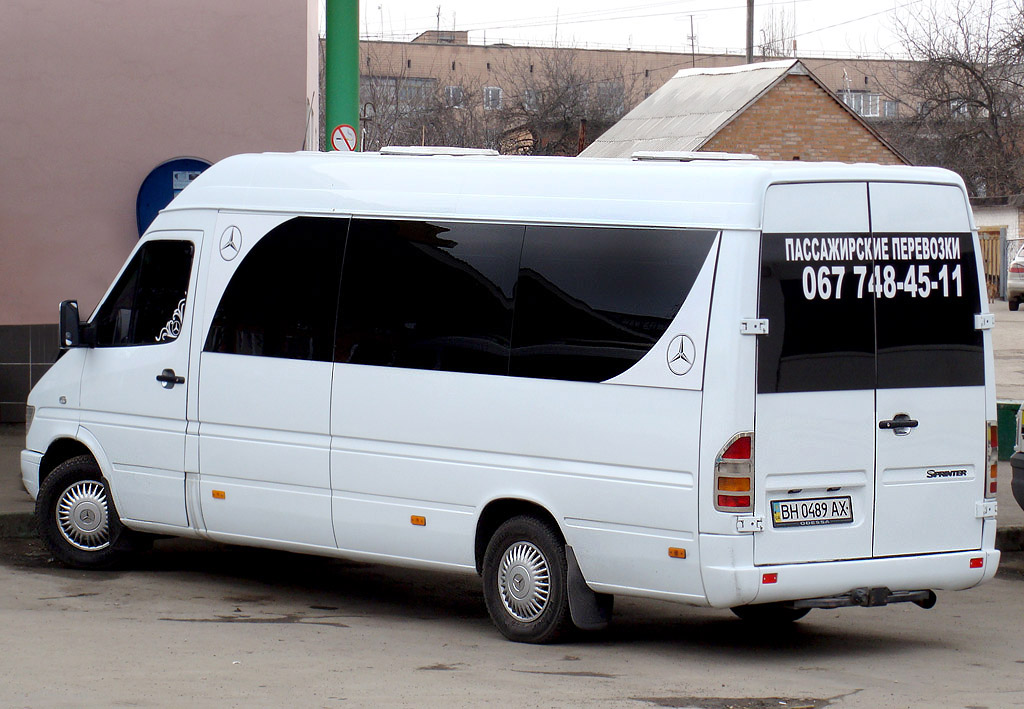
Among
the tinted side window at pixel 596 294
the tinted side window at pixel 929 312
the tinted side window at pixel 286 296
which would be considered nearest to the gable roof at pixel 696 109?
the tinted side window at pixel 286 296

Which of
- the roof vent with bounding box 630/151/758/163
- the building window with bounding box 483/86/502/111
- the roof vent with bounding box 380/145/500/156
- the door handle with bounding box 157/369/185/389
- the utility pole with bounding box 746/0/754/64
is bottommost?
the door handle with bounding box 157/369/185/389

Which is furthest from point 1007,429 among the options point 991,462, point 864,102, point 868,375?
point 864,102

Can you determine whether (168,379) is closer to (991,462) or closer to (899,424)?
(899,424)

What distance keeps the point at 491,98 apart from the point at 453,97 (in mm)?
14242

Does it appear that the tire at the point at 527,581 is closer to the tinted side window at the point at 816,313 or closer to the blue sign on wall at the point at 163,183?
the tinted side window at the point at 816,313

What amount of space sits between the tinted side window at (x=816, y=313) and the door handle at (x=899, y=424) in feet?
0.67

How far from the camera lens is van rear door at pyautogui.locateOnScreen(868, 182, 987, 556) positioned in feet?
25.0


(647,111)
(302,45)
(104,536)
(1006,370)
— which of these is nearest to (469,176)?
(104,536)

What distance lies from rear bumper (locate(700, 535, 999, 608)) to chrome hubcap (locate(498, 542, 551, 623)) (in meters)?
0.96

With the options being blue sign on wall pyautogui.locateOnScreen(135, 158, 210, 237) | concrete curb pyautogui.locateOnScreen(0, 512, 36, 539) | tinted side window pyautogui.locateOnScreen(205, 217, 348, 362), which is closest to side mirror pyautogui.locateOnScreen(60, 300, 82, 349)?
tinted side window pyautogui.locateOnScreen(205, 217, 348, 362)

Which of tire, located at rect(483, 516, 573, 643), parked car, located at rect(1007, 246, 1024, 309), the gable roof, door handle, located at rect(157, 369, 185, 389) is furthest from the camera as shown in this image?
the gable roof

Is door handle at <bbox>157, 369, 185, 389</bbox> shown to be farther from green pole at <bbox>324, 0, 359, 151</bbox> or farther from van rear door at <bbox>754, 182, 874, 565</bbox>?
green pole at <bbox>324, 0, 359, 151</bbox>

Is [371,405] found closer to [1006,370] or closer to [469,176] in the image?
[469,176]

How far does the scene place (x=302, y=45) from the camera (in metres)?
15.4
